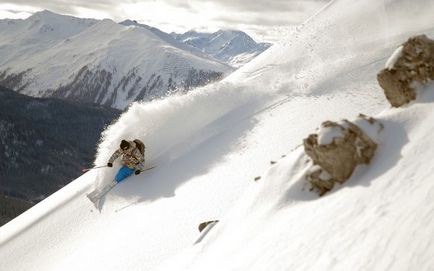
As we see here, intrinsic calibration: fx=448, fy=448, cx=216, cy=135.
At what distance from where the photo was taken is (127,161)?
51.4ft

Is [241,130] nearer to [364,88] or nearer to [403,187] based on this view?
[364,88]

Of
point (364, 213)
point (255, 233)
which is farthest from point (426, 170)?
point (255, 233)

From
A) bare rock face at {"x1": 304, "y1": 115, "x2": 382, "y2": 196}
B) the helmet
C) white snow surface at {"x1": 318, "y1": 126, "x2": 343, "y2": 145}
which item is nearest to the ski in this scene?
the helmet

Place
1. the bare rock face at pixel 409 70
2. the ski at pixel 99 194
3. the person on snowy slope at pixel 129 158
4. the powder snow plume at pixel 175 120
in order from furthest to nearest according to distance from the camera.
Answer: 1. the powder snow plume at pixel 175 120
2. the person on snowy slope at pixel 129 158
3. the ski at pixel 99 194
4. the bare rock face at pixel 409 70

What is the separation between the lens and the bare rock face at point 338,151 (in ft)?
25.8

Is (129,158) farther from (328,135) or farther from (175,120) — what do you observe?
(328,135)

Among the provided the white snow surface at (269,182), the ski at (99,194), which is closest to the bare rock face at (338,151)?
the white snow surface at (269,182)

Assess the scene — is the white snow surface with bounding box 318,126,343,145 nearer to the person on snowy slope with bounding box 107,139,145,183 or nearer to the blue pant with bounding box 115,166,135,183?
the person on snowy slope with bounding box 107,139,145,183

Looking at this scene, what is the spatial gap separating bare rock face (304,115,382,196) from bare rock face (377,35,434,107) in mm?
1675

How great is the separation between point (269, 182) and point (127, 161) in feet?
26.3

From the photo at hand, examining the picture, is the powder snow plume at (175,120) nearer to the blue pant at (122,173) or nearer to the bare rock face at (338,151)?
the blue pant at (122,173)

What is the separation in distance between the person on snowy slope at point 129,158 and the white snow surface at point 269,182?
0.37m

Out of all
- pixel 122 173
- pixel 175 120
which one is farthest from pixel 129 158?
pixel 175 120

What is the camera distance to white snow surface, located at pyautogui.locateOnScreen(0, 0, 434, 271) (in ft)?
21.1
